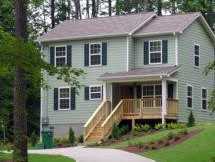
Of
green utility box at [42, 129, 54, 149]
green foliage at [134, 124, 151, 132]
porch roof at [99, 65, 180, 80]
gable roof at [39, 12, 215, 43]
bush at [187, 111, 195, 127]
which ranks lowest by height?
green utility box at [42, 129, 54, 149]

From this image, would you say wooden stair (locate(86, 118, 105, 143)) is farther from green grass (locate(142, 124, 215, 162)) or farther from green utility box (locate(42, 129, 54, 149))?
green grass (locate(142, 124, 215, 162))

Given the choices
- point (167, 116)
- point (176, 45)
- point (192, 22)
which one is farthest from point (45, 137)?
point (192, 22)

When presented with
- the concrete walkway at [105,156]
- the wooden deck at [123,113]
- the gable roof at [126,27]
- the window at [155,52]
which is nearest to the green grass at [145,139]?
the concrete walkway at [105,156]

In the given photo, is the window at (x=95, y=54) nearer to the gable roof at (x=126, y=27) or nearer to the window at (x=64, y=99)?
the gable roof at (x=126, y=27)

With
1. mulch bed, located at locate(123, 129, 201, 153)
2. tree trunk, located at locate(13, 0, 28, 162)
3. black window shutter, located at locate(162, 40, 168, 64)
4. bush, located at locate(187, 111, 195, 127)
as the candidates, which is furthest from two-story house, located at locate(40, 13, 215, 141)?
tree trunk, located at locate(13, 0, 28, 162)

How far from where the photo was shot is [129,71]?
41.4 m

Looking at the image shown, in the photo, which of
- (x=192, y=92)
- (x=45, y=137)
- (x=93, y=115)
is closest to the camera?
(x=45, y=137)

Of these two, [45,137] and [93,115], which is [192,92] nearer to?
[93,115]

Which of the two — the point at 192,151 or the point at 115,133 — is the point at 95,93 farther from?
the point at 192,151

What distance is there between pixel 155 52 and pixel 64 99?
6.83m

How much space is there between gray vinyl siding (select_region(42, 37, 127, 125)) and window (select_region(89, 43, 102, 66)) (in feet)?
1.06

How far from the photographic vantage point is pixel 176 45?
4059 centimetres

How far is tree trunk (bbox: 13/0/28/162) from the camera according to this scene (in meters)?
19.3

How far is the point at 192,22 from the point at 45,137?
503 inches
